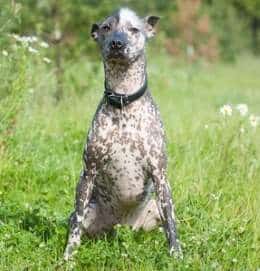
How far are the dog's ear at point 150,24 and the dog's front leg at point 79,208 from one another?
991mm

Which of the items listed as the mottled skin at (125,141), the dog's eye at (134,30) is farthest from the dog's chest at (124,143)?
the dog's eye at (134,30)

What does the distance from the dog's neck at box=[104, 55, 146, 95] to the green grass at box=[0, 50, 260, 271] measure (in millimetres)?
919

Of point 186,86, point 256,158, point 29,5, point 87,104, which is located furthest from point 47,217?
point 186,86

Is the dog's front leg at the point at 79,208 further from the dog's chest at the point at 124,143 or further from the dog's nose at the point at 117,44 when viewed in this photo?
the dog's nose at the point at 117,44

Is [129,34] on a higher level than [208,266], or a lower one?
higher

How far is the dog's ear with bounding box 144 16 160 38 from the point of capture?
5.23 m

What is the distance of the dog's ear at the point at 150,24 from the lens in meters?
5.23

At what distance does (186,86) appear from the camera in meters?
16.3

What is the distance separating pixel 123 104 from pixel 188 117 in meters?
4.08

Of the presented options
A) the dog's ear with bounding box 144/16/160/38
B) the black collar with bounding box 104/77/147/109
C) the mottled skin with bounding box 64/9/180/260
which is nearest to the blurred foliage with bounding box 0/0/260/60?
the dog's ear with bounding box 144/16/160/38

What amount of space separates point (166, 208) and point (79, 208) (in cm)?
56

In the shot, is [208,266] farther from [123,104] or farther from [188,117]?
[188,117]

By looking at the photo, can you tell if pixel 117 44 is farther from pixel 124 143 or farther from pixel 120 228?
pixel 120 228

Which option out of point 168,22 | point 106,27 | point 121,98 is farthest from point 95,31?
point 168,22
